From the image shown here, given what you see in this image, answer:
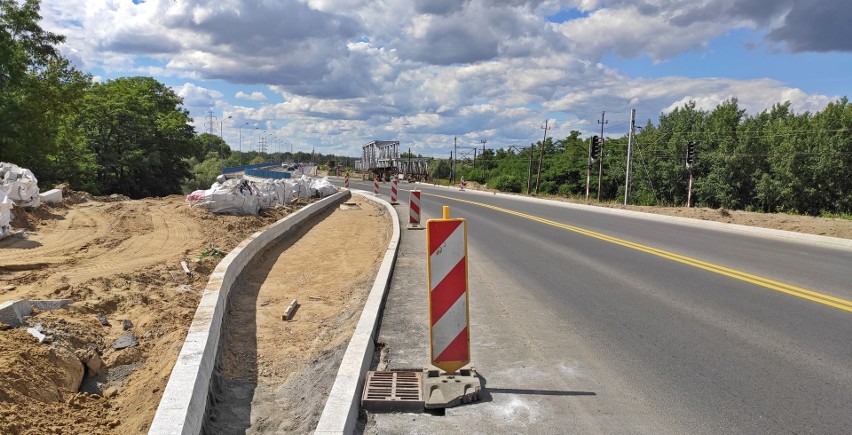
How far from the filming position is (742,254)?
12031 millimetres

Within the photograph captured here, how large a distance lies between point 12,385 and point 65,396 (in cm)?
42

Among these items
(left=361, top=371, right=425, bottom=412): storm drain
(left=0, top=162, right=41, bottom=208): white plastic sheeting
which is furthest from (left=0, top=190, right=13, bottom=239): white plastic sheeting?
(left=361, top=371, right=425, bottom=412): storm drain

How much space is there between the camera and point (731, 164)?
56.0 m

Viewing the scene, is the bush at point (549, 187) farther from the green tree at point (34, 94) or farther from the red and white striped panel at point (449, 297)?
the red and white striped panel at point (449, 297)

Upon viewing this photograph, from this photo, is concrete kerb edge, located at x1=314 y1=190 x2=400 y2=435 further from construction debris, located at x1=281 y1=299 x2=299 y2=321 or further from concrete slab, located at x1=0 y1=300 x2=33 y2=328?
concrete slab, located at x1=0 y1=300 x2=33 y2=328

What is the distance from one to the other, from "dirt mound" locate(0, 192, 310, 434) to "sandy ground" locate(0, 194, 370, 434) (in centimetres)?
1

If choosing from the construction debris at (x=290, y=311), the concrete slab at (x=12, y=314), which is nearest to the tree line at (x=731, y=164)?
the construction debris at (x=290, y=311)

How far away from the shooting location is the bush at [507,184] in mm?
76137

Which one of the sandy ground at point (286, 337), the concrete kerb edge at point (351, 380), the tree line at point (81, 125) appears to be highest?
the tree line at point (81, 125)

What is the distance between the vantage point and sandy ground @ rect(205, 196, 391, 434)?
482cm

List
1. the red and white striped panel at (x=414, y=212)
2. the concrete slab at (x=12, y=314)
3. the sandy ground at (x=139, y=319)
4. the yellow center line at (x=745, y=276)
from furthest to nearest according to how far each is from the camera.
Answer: the red and white striped panel at (x=414, y=212), the yellow center line at (x=745, y=276), the concrete slab at (x=12, y=314), the sandy ground at (x=139, y=319)

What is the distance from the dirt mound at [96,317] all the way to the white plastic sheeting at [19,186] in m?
0.37

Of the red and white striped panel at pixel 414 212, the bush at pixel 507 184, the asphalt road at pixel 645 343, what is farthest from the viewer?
the bush at pixel 507 184

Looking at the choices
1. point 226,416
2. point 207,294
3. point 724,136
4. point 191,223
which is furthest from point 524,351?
point 724,136
